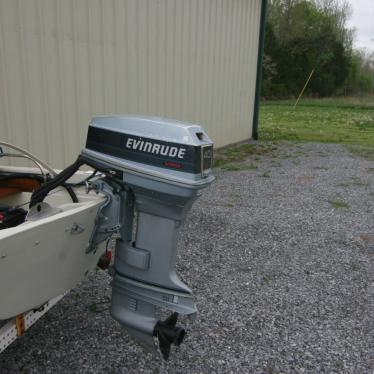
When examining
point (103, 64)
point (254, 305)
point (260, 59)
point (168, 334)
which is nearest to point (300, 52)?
point (260, 59)

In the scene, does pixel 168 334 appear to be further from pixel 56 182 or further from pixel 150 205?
pixel 56 182

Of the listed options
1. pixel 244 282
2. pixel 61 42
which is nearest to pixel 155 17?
pixel 61 42

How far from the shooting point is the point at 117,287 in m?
1.88

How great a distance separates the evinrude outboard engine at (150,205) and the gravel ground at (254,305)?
405 mm

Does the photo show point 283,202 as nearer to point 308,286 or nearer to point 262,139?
point 308,286

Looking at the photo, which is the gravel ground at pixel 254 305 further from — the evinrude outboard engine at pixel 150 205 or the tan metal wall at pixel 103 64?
the tan metal wall at pixel 103 64

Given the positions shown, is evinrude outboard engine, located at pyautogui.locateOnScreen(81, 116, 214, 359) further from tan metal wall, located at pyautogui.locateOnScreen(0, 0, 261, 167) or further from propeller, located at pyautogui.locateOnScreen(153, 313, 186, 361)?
tan metal wall, located at pyautogui.locateOnScreen(0, 0, 261, 167)

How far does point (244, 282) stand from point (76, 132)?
245 cm

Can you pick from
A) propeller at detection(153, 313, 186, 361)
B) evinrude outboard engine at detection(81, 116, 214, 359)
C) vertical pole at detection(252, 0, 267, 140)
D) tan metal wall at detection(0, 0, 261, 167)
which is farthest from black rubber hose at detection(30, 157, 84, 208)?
vertical pole at detection(252, 0, 267, 140)

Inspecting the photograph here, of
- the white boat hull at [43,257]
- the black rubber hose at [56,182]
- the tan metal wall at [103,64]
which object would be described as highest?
the tan metal wall at [103,64]

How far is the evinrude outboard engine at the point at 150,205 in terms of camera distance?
170cm

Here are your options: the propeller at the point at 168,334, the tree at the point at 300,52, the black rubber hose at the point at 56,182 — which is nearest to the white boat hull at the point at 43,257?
the black rubber hose at the point at 56,182

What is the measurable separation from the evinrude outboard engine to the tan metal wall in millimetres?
2168

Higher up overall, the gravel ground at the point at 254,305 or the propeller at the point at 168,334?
the propeller at the point at 168,334
